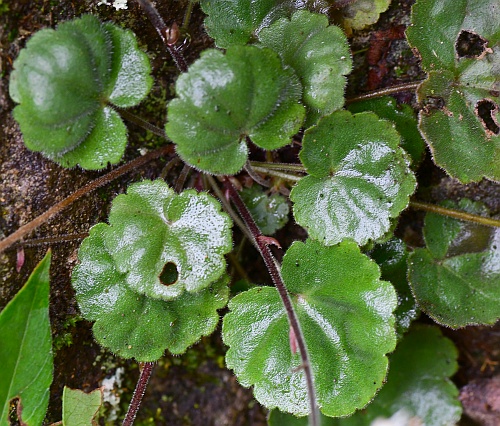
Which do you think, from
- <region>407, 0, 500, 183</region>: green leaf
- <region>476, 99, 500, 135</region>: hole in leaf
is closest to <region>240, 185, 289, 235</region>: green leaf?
<region>407, 0, 500, 183</region>: green leaf

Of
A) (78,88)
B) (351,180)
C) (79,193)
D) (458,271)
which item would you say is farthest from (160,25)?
(458,271)

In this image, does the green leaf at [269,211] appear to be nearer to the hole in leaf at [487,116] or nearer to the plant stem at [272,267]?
the plant stem at [272,267]

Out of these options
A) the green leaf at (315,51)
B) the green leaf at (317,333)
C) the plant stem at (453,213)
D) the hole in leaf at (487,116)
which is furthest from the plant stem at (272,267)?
the hole in leaf at (487,116)

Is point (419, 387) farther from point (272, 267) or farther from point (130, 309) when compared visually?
point (130, 309)

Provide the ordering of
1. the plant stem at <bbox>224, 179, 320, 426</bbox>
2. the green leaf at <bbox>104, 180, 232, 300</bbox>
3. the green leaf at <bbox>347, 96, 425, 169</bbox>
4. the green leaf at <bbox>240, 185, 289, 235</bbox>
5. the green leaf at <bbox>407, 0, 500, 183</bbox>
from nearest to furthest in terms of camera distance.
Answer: the plant stem at <bbox>224, 179, 320, 426</bbox>, the green leaf at <bbox>104, 180, 232, 300</bbox>, the green leaf at <bbox>407, 0, 500, 183</bbox>, the green leaf at <bbox>347, 96, 425, 169</bbox>, the green leaf at <bbox>240, 185, 289, 235</bbox>

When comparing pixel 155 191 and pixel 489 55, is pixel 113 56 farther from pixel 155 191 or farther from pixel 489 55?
pixel 489 55

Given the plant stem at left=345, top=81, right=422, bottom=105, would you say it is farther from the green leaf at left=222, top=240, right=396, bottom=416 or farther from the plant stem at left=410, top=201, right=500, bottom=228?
the green leaf at left=222, top=240, right=396, bottom=416
